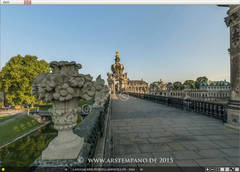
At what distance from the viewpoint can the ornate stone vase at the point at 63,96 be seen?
5.07ft

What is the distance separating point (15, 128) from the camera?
58.8ft

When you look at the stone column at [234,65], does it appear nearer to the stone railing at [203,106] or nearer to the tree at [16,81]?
the stone railing at [203,106]

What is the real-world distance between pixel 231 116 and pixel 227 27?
15.5ft

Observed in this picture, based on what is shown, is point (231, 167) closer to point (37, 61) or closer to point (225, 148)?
point (225, 148)

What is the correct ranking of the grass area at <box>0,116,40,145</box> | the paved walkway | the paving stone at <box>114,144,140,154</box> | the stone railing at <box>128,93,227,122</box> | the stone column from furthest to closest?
the grass area at <box>0,116,40,145</box>, the stone railing at <box>128,93,227,122</box>, the stone column, the paving stone at <box>114,144,140,154</box>, the paved walkway

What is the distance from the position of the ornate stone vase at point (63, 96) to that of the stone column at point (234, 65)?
6958mm

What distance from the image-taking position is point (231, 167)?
8.54 ft

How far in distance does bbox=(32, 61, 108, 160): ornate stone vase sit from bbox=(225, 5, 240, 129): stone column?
6.96m

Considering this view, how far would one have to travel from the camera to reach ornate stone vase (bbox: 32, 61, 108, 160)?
1.54m

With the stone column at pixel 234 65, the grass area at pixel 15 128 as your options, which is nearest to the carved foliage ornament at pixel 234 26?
the stone column at pixel 234 65

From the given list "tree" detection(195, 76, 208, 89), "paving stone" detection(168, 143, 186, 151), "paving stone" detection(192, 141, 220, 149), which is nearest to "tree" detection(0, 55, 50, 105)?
"paving stone" detection(168, 143, 186, 151)

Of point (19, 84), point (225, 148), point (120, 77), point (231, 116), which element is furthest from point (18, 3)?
point (120, 77)

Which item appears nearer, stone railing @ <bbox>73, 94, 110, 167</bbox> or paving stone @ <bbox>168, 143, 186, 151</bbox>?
stone railing @ <bbox>73, 94, 110, 167</bbox>

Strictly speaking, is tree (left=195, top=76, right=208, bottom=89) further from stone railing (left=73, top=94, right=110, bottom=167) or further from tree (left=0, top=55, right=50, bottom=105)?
stone railing (left=73, top=94, right=110, bottom=167)
